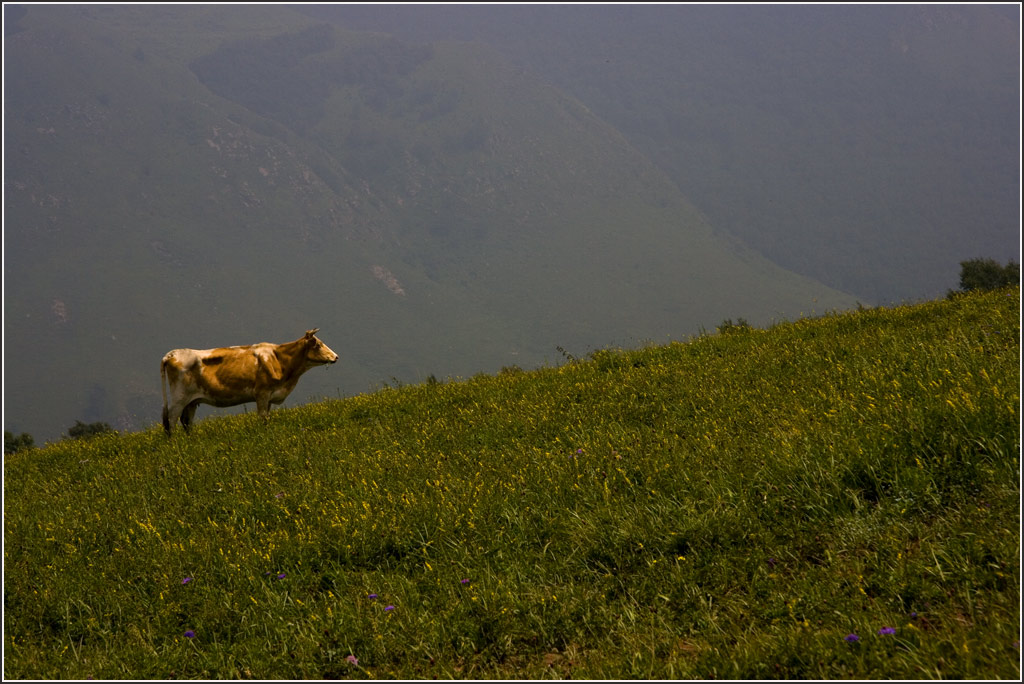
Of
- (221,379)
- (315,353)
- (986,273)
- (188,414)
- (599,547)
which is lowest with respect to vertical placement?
(599,547)

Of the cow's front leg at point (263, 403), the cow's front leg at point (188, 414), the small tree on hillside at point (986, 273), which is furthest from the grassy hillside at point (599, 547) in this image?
the small tree on hillside at point (986, 273)

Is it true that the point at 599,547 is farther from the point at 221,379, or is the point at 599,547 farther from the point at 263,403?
the point at 221,379

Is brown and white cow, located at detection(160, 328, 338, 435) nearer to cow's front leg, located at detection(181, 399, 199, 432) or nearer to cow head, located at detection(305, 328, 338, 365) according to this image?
cow's front leg, located at detection(181, 399, 199, 432)

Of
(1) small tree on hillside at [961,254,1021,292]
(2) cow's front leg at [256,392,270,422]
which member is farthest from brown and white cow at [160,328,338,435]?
(1) small tree on hillside at [961,254,1021,292]

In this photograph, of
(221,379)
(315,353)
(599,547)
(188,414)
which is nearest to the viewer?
(599,547)

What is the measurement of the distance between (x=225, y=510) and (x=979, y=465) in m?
7.27

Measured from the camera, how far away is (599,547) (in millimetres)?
6430

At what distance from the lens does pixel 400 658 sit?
226 inches

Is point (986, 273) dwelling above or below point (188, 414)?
below

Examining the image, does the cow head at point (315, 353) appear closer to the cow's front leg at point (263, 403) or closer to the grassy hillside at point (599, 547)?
the cow's front leg at point (263, 403)

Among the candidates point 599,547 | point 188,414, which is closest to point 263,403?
point 188,414

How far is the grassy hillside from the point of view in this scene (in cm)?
509

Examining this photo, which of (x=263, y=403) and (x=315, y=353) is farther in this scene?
(x=315, y=353)

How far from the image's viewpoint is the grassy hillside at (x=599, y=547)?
509cm
